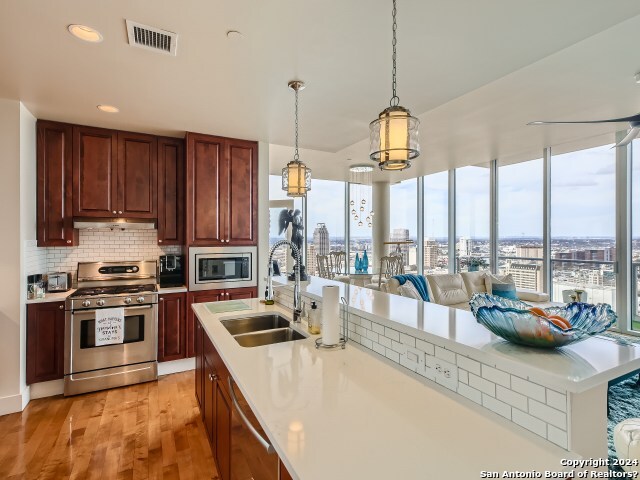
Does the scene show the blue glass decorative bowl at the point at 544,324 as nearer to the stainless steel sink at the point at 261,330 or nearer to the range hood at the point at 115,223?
the stainless steel sink at the point at 261,330

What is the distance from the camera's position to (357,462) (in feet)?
2.68

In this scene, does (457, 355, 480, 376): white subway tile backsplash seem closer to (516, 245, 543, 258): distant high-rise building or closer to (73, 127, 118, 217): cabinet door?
(73, 127, 118, 217): cabinet door

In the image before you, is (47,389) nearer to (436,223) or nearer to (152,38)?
(152,38)

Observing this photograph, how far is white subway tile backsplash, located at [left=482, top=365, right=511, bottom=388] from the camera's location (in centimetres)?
101

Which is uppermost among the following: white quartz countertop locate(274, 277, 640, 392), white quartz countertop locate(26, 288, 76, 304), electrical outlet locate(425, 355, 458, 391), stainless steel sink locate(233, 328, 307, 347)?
white quartz countertop locate(274, 277, 640, 392)

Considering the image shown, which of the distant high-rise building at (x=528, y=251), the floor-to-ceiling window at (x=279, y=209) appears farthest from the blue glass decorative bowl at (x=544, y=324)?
the distant high-rise building at (x=528, y=251)

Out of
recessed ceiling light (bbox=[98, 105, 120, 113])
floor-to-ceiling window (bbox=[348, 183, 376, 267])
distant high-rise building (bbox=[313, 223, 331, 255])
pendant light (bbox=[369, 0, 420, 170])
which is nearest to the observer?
pendant light (bbox=[369, 0, 420, 170])

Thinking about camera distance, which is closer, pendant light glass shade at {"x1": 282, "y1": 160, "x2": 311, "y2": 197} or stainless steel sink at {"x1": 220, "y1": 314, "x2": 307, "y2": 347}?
stainless steel sink at {"x1": 220, "y1": 314, "x2": 307, "y2": 347}

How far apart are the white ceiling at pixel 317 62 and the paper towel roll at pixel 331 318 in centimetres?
143

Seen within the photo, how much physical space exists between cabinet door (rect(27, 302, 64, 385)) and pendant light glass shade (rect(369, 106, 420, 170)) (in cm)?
324

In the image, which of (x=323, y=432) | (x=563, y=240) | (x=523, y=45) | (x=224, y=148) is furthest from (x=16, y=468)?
(x=563, y=240)

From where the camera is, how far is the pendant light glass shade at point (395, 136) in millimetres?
1436

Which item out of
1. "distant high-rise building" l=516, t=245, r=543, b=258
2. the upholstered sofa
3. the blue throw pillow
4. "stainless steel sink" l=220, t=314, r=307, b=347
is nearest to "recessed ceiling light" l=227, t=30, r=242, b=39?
"stainless steel sink" l=220, t=314, r=307, b=347

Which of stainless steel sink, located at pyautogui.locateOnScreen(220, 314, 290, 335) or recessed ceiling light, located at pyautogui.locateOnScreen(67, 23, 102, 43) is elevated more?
recessed ceiling light, located at pyautogui.locateOnScreen(67, 23, 102, 43)
